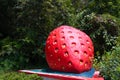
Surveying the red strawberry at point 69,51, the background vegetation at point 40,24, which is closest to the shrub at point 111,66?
the red strawberry at point 69,51

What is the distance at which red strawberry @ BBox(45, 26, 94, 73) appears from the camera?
23.0 feet

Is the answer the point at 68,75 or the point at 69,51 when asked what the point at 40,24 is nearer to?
the point at 69,51

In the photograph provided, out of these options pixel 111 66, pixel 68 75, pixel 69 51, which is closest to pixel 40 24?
pixel 69 51

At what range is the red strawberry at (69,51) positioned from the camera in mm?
6996

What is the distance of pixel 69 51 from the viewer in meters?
7.07

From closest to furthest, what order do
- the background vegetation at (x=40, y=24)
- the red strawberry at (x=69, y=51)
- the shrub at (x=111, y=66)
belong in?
the shrub at (x=111, y=66), the red strawberry at (x=69, y=51), the background vegetation at (x=40, y=24)

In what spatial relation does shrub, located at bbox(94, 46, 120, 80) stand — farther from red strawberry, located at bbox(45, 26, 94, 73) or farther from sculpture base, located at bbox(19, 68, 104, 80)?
red strawberry, located at bbox(45, 26, 94, 73)

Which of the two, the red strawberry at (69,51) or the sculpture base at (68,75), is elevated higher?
the red strawberry at (69,51)

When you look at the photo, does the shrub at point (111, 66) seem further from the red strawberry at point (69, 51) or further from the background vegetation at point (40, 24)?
the background vegetation at point (40, 24)

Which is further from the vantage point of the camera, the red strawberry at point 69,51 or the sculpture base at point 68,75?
the red strawberry at point 69,51

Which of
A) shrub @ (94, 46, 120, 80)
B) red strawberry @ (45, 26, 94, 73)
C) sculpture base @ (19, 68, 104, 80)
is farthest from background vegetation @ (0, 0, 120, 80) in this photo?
shrub @ (94, 46, 120, 80)

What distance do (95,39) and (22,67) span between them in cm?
201

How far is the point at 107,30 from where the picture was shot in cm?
878

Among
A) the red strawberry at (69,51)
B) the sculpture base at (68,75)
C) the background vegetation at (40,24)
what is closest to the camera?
the sculpture base at (68,75)
